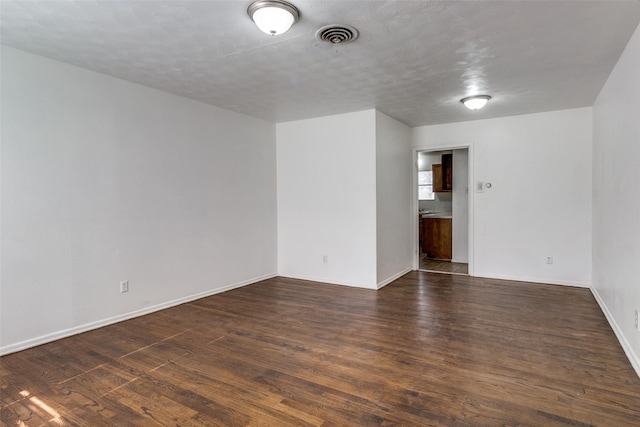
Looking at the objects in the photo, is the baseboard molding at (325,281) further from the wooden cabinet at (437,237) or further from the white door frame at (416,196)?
the wooden cabinet at (437,237)

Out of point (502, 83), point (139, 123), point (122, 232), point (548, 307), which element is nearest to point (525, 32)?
point (502, 83)

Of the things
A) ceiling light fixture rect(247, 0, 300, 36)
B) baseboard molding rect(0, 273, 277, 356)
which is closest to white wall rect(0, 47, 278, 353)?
baseboard molding rect(0, 273, 277, 356)

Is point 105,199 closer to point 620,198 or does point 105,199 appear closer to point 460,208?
point 620,198

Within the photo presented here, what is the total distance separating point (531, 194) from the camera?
5.04 meters

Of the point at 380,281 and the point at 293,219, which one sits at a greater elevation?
the point at 293,219

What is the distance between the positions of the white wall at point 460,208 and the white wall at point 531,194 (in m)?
1.23

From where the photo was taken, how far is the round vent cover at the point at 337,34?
8.11ft

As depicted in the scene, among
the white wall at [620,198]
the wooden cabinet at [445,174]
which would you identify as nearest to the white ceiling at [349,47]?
the white wall at [620,198]

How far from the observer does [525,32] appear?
2541 mm

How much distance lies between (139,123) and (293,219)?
255 centimetres

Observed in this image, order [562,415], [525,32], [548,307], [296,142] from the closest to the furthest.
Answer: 1. [562,415]
2. [525,32]
3. [548,307]
4. [296,142]

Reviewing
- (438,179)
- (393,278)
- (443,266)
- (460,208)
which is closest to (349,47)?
(393,278)

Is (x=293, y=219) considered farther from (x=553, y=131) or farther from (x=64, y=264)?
(x=553, y=131)

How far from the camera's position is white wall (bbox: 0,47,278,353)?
2.90 meters
